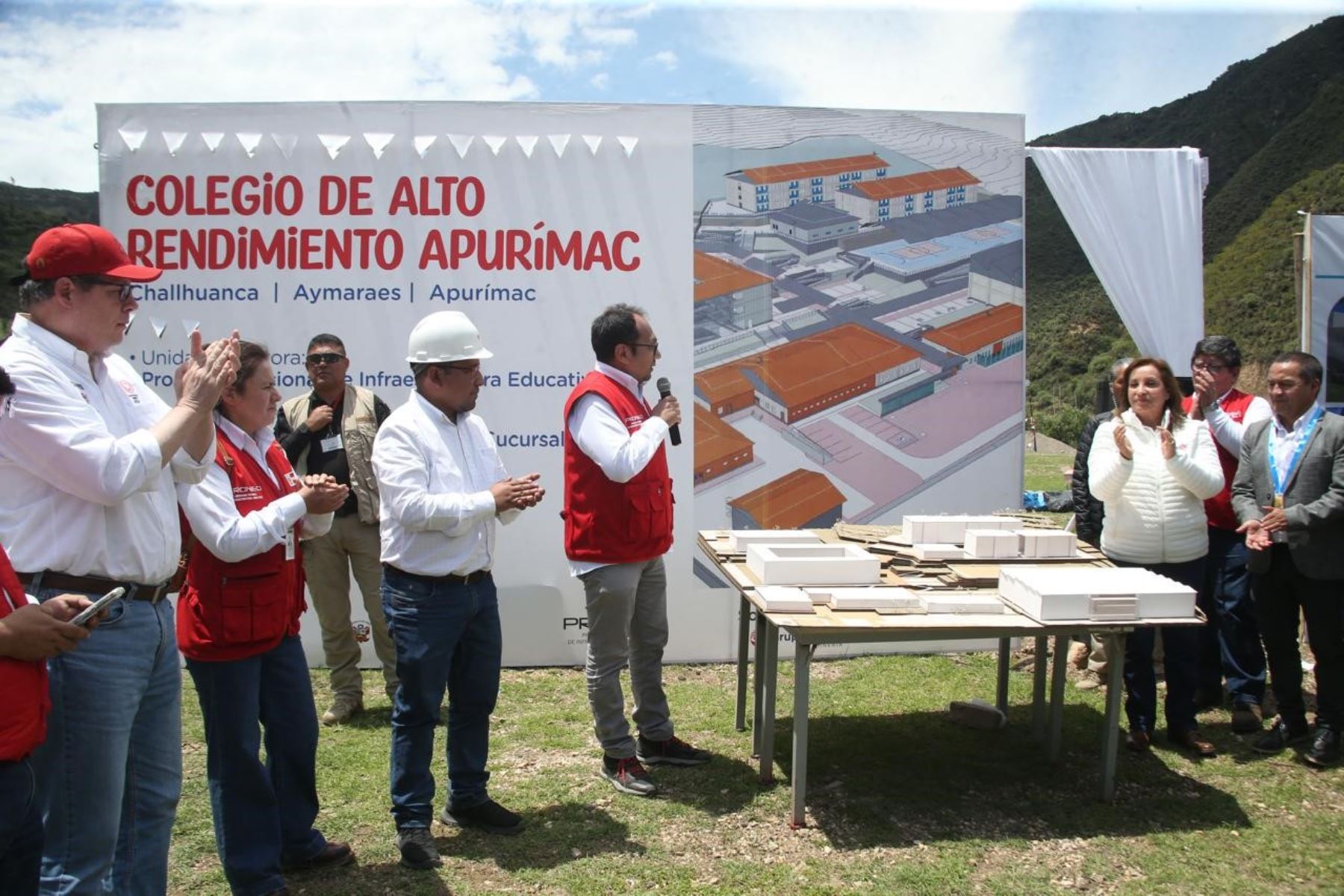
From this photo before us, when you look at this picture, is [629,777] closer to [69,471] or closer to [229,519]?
[229,519]

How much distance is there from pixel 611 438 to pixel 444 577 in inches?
32.6

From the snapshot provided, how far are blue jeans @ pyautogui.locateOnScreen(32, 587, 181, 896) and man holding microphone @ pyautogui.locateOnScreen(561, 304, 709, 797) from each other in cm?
175

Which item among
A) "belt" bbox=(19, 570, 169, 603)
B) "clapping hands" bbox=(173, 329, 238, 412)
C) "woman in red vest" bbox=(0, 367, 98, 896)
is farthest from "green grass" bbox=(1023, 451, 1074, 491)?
"woman in red vest" bbox=(0, 367, 98, 896)

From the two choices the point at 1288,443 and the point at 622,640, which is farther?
the point at 1288,443

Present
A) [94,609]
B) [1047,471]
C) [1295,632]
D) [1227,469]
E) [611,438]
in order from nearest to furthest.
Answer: [94,609]
[611,438]
[1295,632]
[1227,469]
[1047,471]

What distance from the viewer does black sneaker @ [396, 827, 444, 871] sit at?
3375 mm

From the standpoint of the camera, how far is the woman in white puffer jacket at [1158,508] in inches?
169

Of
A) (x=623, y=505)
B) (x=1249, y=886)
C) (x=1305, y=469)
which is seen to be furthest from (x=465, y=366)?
(x=1305, y=469)

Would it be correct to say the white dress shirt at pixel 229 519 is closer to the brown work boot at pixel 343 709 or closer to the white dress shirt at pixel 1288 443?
the brown work boot at pixel 343 709

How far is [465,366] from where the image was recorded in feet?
11.1

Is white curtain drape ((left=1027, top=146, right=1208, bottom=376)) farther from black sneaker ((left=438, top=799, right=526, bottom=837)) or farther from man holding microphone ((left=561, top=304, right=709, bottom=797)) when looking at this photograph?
black sneaker ((left=438, top=799, right=526, bottom=837))

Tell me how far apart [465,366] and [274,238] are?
2.95 m

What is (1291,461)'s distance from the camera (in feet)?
14.2

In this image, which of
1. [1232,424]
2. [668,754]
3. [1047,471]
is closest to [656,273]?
[668,754]
